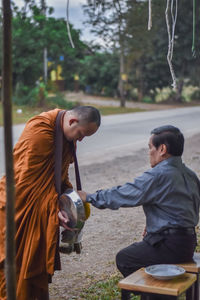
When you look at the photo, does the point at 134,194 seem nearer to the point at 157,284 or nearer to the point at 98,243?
the point at 157,284

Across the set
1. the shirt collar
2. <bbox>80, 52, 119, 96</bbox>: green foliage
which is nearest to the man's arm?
the shirt collar

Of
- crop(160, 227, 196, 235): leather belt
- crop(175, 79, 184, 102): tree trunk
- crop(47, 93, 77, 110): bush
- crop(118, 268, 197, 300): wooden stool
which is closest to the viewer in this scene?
crop(118, 268, 197, 300): wooden stool

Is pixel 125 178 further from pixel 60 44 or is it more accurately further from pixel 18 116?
pixel 60 44

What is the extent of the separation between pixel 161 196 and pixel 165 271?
0.46m

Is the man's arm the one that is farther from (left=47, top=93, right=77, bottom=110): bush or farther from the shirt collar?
(left=47, top=93, right=77, bottom=110): bush

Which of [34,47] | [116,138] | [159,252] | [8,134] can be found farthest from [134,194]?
[34,47]

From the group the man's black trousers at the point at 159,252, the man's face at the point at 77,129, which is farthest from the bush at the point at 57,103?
the man's black trousers at the point at 159,252

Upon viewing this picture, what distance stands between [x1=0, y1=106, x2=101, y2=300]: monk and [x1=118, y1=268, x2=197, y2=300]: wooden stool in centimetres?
71

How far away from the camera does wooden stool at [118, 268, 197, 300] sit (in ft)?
9.88

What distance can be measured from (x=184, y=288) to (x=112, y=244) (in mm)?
2929

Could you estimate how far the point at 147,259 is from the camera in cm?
358

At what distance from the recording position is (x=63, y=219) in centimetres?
369

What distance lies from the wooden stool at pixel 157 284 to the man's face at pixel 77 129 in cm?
104

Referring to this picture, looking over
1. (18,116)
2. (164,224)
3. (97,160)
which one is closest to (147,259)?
(164,224)
